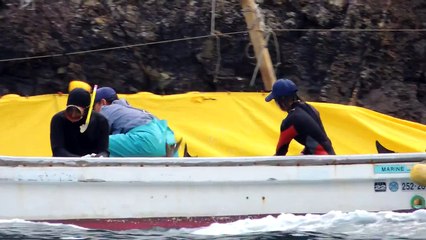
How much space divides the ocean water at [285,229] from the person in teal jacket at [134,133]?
85 centimetres

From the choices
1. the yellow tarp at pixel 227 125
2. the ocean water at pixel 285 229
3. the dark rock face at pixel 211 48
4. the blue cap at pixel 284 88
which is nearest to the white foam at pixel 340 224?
the ocean water at pixel 285 229

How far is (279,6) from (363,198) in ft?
20.5

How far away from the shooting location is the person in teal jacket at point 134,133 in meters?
8.41

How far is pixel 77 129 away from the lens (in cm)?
818

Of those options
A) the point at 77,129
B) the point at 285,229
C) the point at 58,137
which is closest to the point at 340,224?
the point at 285,229

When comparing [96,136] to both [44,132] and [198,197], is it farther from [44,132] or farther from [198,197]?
[44,132]

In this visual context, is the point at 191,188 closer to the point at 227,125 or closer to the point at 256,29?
the point at 227,125

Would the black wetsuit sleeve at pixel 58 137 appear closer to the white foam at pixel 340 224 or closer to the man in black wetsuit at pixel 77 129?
the man in black wetsuit at pixel 77 129

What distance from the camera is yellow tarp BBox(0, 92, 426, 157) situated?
33.3 ft

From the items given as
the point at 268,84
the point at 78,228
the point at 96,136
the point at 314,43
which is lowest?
the point at 78,228

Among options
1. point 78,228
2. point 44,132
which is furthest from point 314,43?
point 78,228

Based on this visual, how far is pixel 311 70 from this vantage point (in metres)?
13.5

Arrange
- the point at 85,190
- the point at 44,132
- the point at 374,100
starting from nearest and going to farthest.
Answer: the point at 85,190 → the point at 44,132 → the point at 374,100

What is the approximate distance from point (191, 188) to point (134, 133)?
84cm
